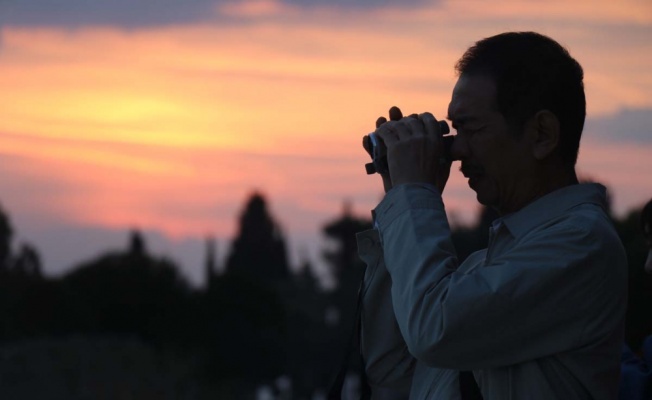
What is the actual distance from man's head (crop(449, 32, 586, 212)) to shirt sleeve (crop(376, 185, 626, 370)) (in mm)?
250

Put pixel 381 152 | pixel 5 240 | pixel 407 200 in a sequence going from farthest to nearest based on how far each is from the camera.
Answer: pixel 5 240 → pixel 381 152 → pixel 407 200

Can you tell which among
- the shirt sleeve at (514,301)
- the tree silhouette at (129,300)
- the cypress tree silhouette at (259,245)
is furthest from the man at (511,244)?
the cypress tree silhouette at (259,245)

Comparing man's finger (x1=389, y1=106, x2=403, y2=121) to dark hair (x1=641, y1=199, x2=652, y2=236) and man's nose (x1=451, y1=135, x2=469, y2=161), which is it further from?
dark hair (x1=641, y1=199, x2=652, y2=236)

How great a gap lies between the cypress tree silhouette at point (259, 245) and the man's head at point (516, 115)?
97257mm

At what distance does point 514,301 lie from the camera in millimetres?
2926

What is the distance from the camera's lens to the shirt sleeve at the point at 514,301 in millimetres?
2928

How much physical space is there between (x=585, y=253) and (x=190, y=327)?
53.0 meters

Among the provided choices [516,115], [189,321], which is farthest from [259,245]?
[516,115]

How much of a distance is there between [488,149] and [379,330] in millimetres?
736

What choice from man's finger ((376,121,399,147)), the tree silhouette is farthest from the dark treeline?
man's finger ((376,121,399,147))

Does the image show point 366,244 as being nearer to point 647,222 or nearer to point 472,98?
point 472,98

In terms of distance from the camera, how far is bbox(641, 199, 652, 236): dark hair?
15.5 ft

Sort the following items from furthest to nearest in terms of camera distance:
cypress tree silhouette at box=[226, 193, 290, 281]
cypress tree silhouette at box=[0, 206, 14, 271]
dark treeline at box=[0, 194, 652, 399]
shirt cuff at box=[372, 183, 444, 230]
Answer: cypress tree silhouette at box=[226, 193, 290, 281]
cypress tree silhouette at box=[0, 206, 14, 271]
dark treeline at box=[0, 194, 652, 399]
shirt cuff at box=[372, 183, 444, 230]

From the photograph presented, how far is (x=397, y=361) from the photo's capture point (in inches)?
145
